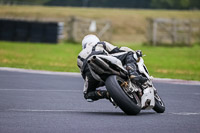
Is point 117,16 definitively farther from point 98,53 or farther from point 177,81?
point 98,53

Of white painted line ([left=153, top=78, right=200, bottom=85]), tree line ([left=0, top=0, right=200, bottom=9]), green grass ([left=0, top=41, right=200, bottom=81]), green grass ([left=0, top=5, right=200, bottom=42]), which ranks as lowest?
tree line ([left=0, top=0, right=200, bottom=9])

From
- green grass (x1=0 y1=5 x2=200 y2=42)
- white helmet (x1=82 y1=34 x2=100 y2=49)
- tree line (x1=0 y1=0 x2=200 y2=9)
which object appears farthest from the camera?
tree line (x1=0 y1=0 x2=200 y2=9)

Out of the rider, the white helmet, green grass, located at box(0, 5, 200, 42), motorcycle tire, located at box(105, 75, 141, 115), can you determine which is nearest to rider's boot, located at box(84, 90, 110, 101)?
the rider

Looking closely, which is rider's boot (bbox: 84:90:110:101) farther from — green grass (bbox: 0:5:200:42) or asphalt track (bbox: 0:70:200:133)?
green grass (bbox: 0:5:200:42)

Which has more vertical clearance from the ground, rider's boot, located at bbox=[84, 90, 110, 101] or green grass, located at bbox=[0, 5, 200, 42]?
Result: rider's boot, located at bbox=[84, 90, 110, 101]

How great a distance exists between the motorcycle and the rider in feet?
0.44

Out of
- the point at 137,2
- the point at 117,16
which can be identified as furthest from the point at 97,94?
the point at 137,2

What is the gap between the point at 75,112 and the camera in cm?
1116

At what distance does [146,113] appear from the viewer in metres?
11.4

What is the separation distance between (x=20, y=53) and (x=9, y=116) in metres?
23.2

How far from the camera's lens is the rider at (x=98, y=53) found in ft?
34.8

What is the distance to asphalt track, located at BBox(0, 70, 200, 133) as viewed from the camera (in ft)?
29.7

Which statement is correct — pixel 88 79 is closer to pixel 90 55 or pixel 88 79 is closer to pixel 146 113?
pixel 90 55

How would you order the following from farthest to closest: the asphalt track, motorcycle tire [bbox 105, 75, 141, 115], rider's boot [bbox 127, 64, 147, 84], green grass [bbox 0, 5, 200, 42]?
1. green grass [bbox 0, 5, 200, 42]
2. rider's boot [bbox 127, 64, 147, 84]
3. motorcycle tire [bbox 105, 75, 141, 115]
4. the asphalt track
